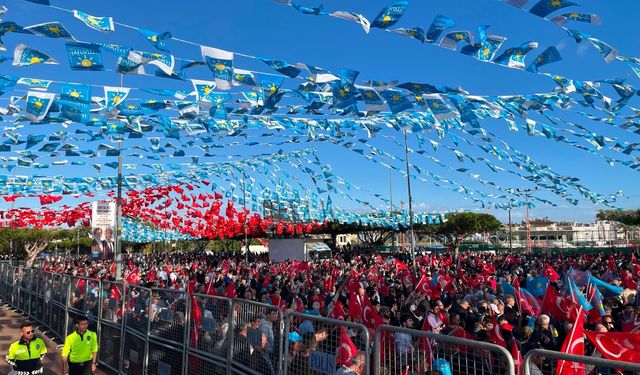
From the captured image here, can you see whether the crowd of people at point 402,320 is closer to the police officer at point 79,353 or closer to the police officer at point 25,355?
the police officer at point 79,353

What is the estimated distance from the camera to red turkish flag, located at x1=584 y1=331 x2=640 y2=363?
442 cm

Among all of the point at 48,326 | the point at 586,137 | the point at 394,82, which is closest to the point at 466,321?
the point at 394,82

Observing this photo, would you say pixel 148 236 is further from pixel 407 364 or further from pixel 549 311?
pixel 407 364

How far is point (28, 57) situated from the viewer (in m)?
7.70

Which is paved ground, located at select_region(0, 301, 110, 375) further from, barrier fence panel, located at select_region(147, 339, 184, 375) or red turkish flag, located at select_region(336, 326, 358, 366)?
red turkish flag, located at select_region(336, 326, 358, 366)

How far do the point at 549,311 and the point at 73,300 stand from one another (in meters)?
10.7

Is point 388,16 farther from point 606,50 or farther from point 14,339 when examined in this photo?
point 14,339

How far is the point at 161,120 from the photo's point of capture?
491 inches

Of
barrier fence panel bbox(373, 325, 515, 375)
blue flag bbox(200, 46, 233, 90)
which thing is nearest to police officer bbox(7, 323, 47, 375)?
blue flag bbox(200, 46, 233, 90)

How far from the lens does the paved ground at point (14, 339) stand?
34.6 ft

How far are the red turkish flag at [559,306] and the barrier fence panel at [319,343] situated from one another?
5.53m

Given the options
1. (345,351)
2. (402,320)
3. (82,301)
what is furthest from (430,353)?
(82,301)

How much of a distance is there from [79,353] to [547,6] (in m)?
8.29

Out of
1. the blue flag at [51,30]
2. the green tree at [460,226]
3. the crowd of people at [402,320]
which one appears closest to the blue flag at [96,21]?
the blue flag at [51,30]
